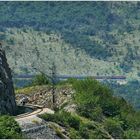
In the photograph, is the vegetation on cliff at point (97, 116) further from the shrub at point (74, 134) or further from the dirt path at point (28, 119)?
the dirt path at point (28, 119)

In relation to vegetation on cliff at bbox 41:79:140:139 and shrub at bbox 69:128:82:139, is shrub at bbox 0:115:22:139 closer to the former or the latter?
shrub at bbox 69:128:82:139

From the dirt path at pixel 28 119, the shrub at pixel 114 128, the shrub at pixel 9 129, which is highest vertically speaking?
the shrub at pixel 9 129

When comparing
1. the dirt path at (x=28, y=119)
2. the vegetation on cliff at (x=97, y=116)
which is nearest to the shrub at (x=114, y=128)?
the vegetation on cliff at (x=97, y=116)

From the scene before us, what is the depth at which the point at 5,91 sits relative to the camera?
72.9 m

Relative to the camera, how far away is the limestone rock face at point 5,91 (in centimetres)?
7184

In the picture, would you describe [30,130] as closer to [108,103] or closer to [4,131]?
[4,131]

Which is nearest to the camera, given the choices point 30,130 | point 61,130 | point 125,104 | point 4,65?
point 30,130

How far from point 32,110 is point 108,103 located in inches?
534

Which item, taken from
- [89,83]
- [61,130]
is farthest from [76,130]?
[89,83]

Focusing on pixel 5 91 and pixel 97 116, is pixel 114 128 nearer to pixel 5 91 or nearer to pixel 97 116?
pixel 97 116

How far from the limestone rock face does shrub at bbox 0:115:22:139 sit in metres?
9.06

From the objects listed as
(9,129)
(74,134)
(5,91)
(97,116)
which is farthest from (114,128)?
(9,129)

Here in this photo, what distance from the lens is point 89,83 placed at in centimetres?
9662

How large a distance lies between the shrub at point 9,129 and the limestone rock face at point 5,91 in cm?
906
